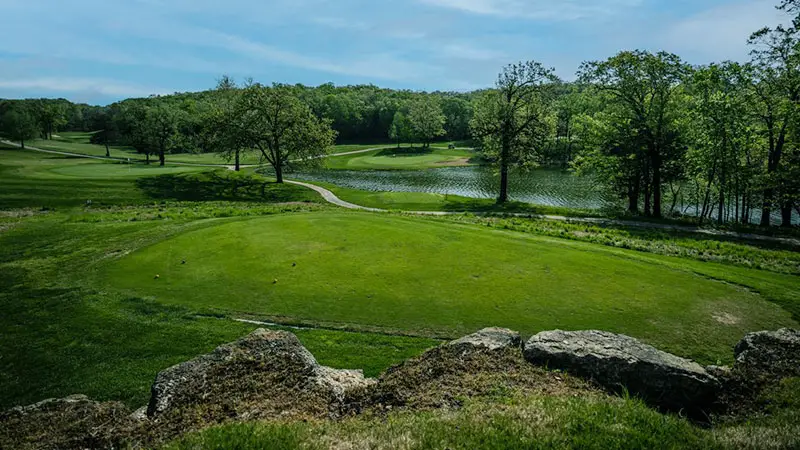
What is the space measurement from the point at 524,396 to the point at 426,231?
16.6m

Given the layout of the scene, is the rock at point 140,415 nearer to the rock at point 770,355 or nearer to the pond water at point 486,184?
the rock at point 770,355

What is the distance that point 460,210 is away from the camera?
4431 cm

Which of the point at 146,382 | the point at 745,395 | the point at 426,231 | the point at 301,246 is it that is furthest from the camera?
the point at 426,231

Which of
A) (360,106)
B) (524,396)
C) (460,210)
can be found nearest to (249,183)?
(460,210)

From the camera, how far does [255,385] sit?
28.0 feet

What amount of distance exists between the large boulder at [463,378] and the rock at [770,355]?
387cm

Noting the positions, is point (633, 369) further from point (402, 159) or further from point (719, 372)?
point (402, 159)

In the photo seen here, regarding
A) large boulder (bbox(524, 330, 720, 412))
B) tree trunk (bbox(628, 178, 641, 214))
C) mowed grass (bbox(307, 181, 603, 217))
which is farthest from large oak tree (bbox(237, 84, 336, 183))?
large boulder (bbox(524, 330, 720, 412))

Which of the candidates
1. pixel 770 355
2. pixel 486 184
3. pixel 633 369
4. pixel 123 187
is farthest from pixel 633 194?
pixel 123 187

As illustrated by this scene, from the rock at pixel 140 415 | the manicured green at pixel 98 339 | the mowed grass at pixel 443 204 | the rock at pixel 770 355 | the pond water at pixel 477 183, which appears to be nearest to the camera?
the rock at pixel 140 415

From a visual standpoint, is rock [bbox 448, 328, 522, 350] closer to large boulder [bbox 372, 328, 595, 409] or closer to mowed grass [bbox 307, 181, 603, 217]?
large boulder [bbox 372, 328, 595, 409]

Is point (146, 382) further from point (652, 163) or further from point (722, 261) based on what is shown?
point (652, 163)

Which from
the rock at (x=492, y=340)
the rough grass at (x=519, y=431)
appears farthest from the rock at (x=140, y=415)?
the rock at (x=492, y=340)

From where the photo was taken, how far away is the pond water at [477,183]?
60.7 meters
